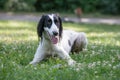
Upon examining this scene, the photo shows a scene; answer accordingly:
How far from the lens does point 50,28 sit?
8672 mm

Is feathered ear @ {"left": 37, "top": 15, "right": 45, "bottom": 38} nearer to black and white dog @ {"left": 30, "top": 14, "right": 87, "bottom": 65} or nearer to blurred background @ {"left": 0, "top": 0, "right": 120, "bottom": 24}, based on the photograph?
black and white dog @ {"left": 30, "top": 14, "right": 87, "bottom": 65}

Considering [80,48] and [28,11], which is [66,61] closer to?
[80,48]

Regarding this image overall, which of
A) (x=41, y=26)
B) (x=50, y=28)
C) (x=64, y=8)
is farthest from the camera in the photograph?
(x=64, y=8)

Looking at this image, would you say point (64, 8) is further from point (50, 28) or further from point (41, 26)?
point (50, 28)

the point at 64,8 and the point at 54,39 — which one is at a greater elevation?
the point at 54,39

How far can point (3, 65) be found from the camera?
766cm

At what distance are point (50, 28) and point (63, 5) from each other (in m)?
26.6

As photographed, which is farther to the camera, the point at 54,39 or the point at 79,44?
the point at 79,44

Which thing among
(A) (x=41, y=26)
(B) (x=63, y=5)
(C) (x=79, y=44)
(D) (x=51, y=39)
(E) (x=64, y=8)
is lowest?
(E) (x=64, y=8)

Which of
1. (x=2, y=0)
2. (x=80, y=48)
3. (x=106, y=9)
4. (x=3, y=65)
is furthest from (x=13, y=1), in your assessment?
(x=3, y=65)

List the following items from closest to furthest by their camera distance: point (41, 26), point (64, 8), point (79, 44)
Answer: point (41, 26), point (79, 44), point (64, 8)

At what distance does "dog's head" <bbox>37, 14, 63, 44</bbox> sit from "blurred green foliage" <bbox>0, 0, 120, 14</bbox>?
24.4 m

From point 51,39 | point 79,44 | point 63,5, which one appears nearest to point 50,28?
point 51,39

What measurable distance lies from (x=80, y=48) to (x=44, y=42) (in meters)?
2.06
